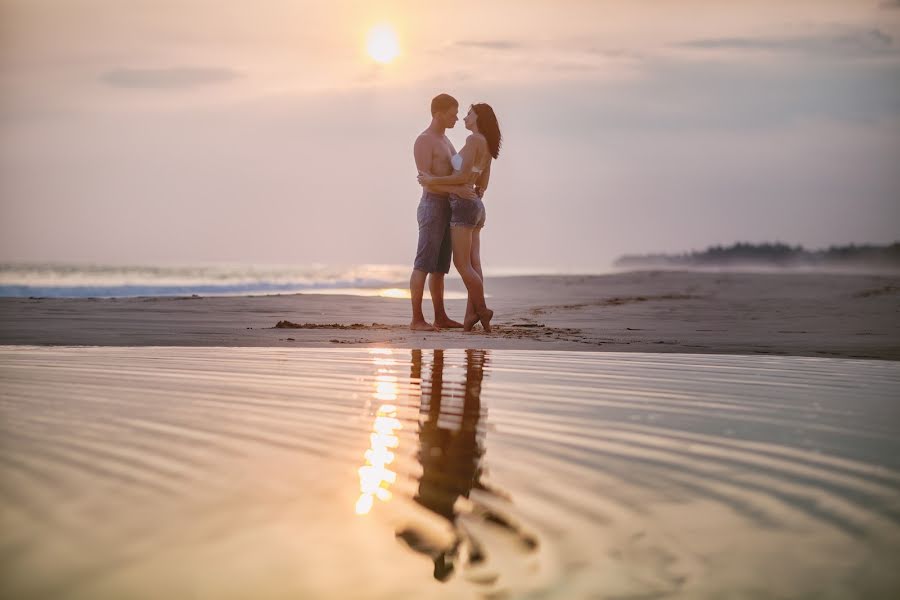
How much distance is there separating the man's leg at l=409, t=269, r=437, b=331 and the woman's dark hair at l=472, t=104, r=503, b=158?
1347 millimetres

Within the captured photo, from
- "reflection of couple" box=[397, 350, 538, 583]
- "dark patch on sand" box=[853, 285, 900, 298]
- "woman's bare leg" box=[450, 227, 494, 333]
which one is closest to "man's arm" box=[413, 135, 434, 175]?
"woman's bare leg" box=[450, 227, 494, 333]

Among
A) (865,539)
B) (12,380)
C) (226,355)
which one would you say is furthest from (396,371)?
(865,539)

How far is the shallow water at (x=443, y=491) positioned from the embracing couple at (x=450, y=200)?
491 centimetres

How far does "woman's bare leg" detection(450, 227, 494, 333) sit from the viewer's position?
9.39m

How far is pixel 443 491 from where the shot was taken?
8.27 ft

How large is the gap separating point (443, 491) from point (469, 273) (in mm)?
7094

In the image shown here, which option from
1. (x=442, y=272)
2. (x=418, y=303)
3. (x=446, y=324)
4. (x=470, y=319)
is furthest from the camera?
(x=442, y=272)

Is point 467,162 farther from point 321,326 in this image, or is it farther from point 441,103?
point 321,326

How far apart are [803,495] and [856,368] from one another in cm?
399

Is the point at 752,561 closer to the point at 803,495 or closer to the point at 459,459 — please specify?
the point at 803,495

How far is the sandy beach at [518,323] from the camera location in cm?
783

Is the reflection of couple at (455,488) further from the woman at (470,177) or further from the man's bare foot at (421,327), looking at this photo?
the woman at (470,177)

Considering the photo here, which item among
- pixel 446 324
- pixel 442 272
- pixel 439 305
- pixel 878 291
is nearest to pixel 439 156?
pixel 442 272

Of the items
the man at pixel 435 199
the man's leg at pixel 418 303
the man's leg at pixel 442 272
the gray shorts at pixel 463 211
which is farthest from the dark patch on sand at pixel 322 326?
the gray shorts at pixel 463 211
